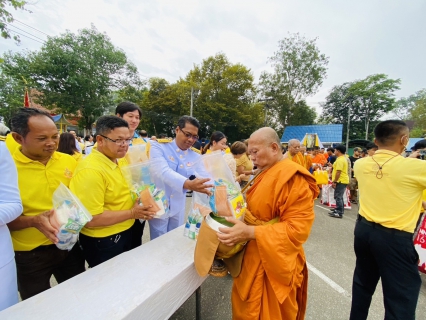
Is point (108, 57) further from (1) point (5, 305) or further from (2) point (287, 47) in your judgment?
(1) point (5, 305)

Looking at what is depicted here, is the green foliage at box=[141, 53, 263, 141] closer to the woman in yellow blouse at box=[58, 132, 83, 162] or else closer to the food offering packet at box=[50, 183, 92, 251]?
the woman in yellow blouse at box=[58, 132, 83, 162]

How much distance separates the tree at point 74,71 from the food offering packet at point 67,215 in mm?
21950

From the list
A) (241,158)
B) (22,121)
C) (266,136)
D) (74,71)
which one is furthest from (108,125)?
(74,71)

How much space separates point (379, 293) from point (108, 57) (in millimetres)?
25114

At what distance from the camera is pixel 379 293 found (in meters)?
2.59

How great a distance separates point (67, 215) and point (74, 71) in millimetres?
22668

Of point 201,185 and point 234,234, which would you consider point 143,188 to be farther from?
point 234,234

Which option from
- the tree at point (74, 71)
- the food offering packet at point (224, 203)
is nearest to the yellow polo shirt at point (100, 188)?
the food offering packet at point (224, 203)

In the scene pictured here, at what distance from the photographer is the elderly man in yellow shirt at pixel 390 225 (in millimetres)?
1611

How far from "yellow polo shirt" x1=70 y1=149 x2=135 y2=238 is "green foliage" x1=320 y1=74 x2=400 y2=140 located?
3409 cm

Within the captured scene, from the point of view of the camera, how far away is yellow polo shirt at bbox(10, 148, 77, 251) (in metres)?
1.32

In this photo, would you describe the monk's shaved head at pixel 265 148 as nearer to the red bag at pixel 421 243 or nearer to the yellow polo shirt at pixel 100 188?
the yellow polo shirt at pixel 100 188

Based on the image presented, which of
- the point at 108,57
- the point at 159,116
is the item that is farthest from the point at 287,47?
the point at 108,57

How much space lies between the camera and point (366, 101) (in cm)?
3550
